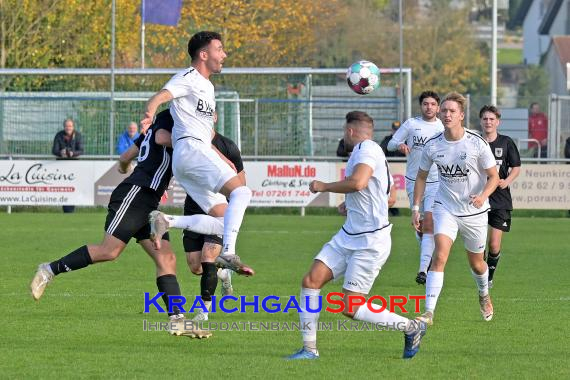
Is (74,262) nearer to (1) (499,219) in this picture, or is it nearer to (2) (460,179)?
(2) (460,179)

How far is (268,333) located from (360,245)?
6.21 ft

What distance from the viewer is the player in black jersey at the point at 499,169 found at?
42.8 ft

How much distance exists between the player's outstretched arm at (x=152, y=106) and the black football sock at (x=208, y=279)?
189 centimetres

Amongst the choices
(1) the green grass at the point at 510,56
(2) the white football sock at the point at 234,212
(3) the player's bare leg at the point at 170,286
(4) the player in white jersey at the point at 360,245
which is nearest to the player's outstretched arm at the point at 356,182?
(4) the player in white jersey at the point at 360,245

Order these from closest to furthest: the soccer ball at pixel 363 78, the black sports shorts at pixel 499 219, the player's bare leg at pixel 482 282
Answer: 1. the player's bare leg at pixel 482 282
2. the black sports shorts at pixel 499 219
3. the soccer ball at pixel 363 78

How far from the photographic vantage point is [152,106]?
8906 millimetres

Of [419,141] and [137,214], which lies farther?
[419,141]

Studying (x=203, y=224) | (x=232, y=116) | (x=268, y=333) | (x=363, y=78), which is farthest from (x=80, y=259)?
(x=232, y=116)

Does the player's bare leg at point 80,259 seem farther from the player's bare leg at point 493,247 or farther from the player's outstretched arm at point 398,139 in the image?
the player's bare leg at point 493,247

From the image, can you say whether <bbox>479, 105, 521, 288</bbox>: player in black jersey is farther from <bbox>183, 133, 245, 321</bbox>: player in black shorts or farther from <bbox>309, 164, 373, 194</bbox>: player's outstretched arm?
<bbox>309, 164, 373, 194</bbox>: player's outstretched arm

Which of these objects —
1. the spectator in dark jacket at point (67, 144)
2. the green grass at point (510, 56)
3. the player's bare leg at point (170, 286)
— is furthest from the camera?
the green grass at point (510, 56)

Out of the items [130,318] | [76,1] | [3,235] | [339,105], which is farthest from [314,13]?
[130,318]

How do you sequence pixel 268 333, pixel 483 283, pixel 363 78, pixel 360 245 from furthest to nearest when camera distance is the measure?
pixel 363 78 → pixel 483 283 → pixel 268 333 → pixel 360 245

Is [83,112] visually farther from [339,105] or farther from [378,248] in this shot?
[378,248]
